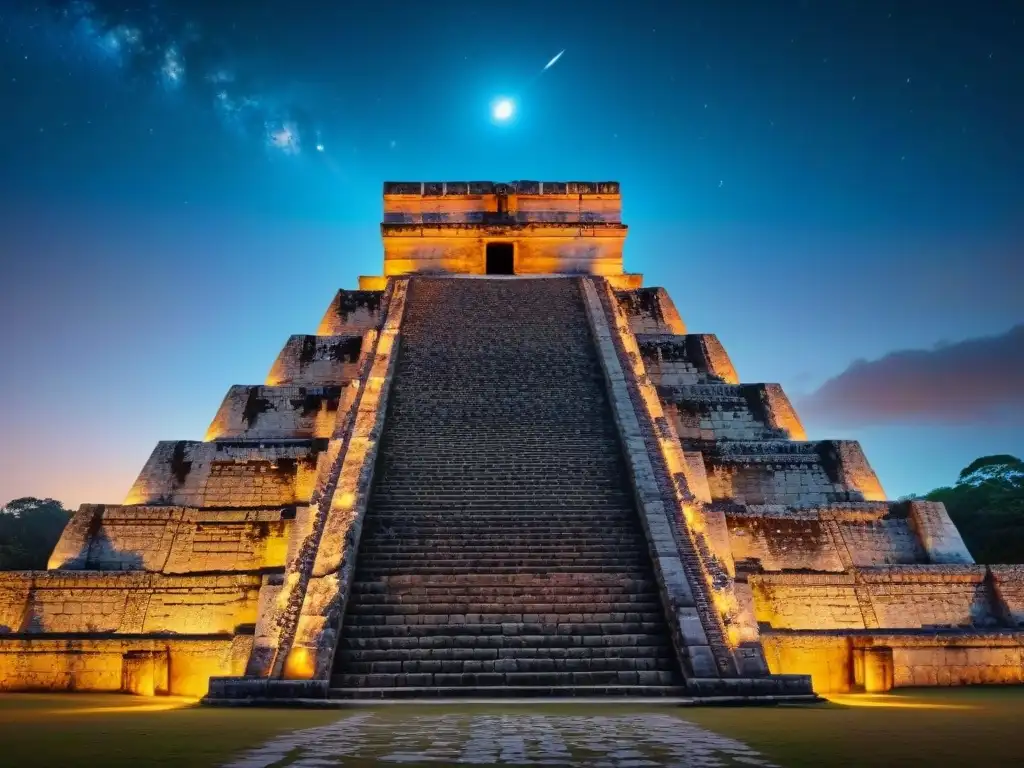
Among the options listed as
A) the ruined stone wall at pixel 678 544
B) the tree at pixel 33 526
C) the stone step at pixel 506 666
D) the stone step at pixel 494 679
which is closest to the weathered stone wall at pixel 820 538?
the ruined stone wall at pixel 678 544

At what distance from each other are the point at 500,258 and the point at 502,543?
40.2ft

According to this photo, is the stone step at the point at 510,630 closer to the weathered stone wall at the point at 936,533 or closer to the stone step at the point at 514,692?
the stone step at the point at 514,692

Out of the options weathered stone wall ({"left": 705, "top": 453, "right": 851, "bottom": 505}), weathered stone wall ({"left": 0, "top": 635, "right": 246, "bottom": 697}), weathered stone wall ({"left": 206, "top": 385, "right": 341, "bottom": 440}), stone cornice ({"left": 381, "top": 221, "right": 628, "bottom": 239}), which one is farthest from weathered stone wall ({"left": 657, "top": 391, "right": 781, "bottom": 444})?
stone cornice ({"left": 381, "top": 221, "right": 628, "bottom": 239})

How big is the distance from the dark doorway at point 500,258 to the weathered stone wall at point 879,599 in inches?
475

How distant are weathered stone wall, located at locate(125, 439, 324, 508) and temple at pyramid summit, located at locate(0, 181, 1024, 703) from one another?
0.10ft

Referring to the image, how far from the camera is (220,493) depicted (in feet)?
37.5

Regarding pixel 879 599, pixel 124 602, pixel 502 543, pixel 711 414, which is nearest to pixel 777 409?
pixel 711 414

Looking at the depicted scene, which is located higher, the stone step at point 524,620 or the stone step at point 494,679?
the stone step at point 524,620

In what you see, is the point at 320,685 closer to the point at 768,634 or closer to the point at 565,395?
the point at 768,634

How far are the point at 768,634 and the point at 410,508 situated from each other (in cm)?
408

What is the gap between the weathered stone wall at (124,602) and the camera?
30.6 ft

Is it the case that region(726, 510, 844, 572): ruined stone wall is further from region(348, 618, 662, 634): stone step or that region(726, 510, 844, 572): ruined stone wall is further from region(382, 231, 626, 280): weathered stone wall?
region(382, 231, 626, 280): weathered stone wall

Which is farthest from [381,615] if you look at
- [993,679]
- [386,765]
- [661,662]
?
[993,679]

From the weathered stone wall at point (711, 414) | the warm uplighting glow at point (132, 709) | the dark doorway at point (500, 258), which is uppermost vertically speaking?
the dark doorway at point (500, 258)
